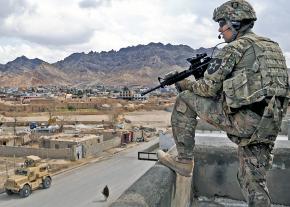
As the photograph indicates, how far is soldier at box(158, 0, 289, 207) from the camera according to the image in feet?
6.77

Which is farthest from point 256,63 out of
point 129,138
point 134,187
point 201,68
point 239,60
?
point 129,138

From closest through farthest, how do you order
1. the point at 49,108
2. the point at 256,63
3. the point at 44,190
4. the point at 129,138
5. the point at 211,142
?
the point at 256,63, the point at 211,142, the point at 44,190, the point at 129,138, the point at 49,108

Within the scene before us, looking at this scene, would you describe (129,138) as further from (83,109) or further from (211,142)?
(211,142)

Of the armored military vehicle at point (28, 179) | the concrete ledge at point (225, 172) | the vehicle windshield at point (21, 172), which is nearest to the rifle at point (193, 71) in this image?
the concrete ledge at point (225, 172)

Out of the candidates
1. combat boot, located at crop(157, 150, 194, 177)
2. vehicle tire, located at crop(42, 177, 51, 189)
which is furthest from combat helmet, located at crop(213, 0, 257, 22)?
vehicle tire, located at crop(42, 177, 51, 189)

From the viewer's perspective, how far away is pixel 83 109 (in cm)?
6812

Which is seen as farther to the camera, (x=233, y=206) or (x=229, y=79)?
(x=233, y=206)

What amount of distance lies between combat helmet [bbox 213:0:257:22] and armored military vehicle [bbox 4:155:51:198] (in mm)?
18617

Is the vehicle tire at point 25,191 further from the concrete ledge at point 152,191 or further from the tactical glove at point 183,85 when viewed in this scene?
the tactical glove at point 183,85

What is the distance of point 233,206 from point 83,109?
65494 mm

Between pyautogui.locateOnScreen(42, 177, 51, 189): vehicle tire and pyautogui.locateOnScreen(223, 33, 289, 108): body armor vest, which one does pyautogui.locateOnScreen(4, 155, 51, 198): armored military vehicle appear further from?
pyautogui.locateOnScreen(223, 33, 289, 108): body armor vest

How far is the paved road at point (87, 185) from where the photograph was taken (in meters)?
18.8

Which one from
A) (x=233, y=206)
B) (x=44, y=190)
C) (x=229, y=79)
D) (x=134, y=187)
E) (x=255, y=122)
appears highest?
(x=229, y=79)

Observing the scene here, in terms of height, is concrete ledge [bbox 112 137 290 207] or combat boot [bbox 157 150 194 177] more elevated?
combat boot [bbox 157 150 194 177]
